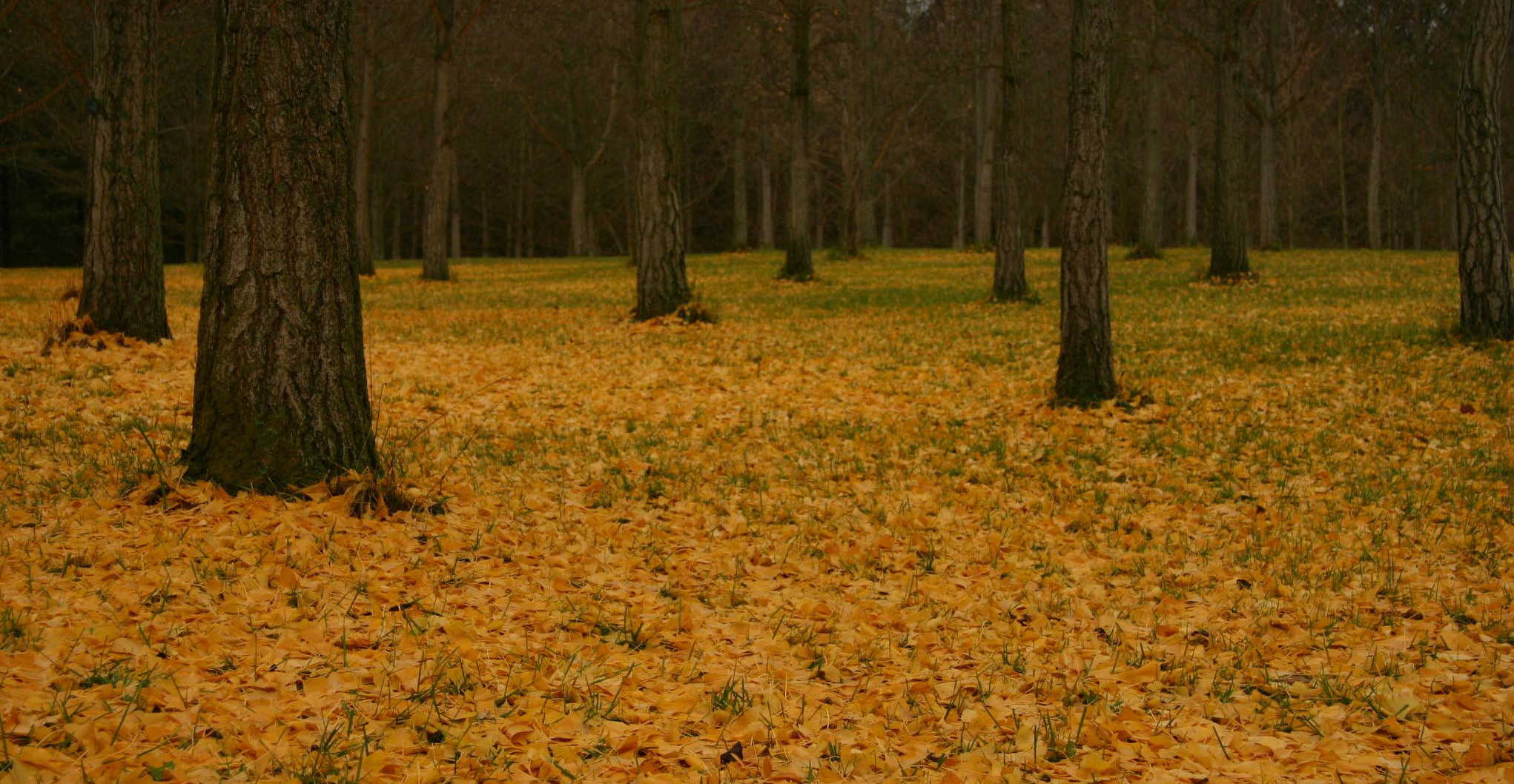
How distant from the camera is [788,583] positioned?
17.2 feet

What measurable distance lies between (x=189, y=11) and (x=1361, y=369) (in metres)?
29.1

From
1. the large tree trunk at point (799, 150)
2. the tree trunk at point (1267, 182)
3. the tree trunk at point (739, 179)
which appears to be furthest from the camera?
the tree trunk at point (739, 179)

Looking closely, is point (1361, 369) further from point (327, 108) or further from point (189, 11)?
point (189, 11)

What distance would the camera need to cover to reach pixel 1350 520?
6.02m

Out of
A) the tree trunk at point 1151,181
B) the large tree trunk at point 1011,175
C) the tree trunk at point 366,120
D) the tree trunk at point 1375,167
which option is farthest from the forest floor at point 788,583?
the tree trunk at point 1375,167

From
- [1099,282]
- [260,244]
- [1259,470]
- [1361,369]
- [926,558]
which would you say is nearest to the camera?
[260,244]

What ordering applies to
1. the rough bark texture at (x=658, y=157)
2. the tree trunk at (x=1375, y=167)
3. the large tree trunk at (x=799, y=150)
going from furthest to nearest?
the tree trunk at (x=1375, y=167), the large tree trunk at (x=799, y=150), the rough bark texture at (x=658, y=157)

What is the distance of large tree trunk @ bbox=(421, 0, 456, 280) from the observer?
2094 centimetres

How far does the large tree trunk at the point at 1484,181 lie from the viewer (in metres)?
10.0

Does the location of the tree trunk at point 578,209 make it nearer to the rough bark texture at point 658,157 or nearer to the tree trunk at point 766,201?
the tree trunk at point 766,201

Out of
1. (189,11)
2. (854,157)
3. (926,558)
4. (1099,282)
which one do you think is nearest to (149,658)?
(926,558)

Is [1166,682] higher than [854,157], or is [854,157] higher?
[854,157]

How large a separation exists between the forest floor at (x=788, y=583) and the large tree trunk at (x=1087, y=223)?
446 mm

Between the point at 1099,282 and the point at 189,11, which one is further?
the point at 189,11
